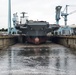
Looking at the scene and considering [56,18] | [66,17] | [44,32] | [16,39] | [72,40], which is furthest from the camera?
[66,17]

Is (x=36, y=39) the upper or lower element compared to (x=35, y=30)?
lower

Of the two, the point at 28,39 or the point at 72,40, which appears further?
the point at 28,39

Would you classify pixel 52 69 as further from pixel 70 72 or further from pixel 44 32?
pixel 44 32

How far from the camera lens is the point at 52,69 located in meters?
18.4

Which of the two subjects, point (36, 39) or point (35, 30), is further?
point (35, 30)

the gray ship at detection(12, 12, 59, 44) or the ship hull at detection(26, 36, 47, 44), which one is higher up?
the gray ship at detection(12, 12, 59, 44)

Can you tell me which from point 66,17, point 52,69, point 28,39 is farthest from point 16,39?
point 66,17

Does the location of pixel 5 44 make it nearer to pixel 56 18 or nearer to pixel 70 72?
pixel 70 72

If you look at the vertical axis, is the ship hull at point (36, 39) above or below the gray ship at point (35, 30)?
below

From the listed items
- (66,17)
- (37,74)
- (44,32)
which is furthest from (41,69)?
(66,17)

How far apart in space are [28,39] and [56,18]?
5067 cm

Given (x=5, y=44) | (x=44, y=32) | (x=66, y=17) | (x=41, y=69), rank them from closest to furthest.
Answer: (x=41, y=69)
(x=5, y=44)
(x=44, y=32)
(x=66, y=17)

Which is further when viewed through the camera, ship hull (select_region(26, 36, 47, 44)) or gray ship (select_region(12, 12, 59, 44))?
gray ship (select_region(12, 12, 59, 44))

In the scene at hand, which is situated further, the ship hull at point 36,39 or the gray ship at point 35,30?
the gray ship at point 35,30
